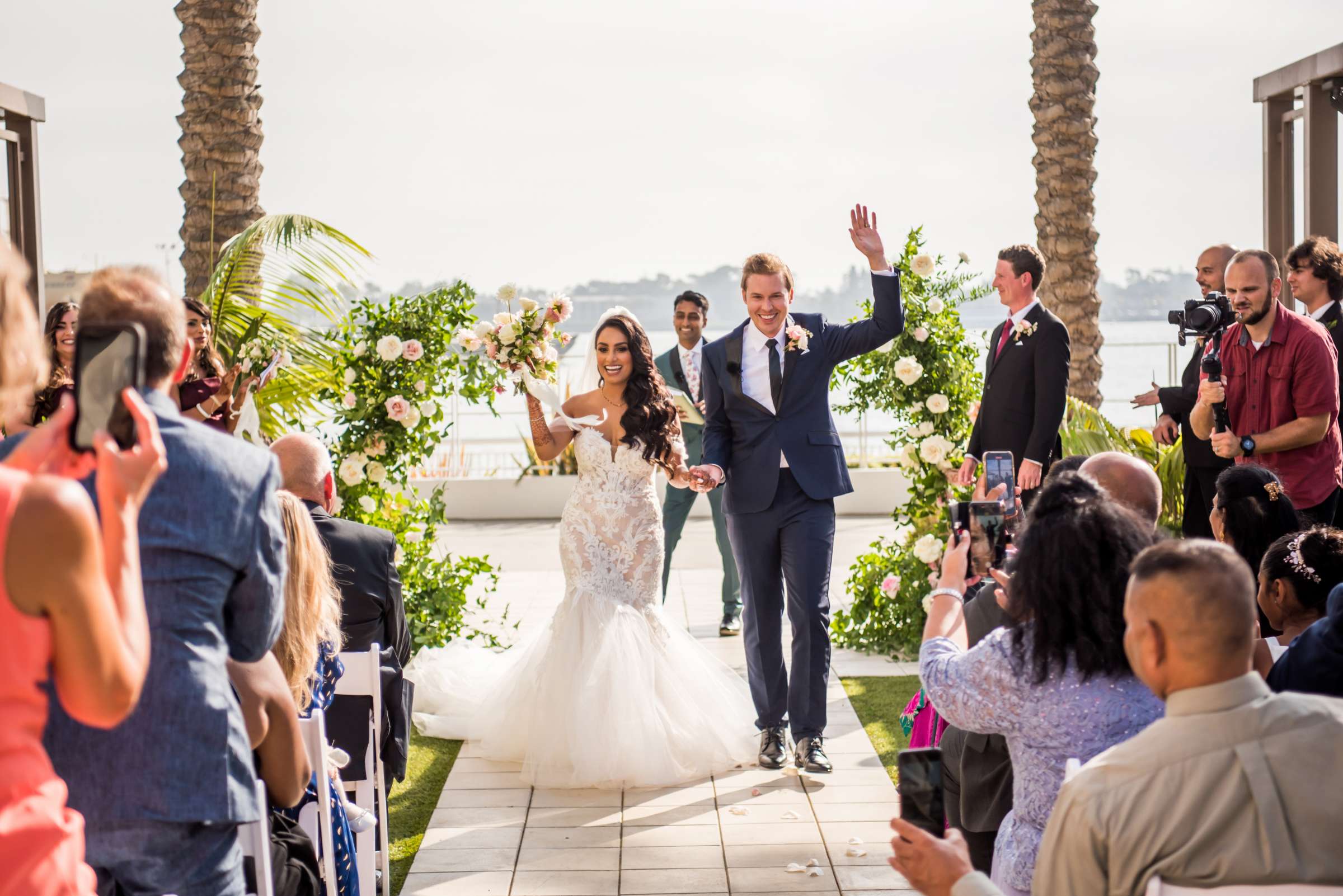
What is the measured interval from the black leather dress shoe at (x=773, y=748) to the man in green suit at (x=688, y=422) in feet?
9.18

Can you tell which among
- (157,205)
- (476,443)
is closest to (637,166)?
(476,443)

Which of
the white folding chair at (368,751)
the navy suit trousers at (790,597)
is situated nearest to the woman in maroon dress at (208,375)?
the white folding chair at (368,751)

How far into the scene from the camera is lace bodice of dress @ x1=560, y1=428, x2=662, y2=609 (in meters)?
6.00

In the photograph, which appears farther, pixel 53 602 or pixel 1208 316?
pixel 1208 316

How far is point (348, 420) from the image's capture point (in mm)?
7086

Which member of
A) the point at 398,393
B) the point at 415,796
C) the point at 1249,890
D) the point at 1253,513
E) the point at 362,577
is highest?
the point at 398,393

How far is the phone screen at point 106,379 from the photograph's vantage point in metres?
1.81

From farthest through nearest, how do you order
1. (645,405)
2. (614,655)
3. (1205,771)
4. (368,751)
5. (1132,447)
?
(1132,447)
(645,405)
(614,655)
(368,751)
(1205,771)

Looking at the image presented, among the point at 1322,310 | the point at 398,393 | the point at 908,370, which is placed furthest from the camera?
the point at 908,370

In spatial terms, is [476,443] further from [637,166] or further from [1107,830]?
[637,166]

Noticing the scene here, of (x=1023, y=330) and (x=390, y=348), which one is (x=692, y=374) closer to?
(x=390, y=348)

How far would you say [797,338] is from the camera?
5527 millimetres

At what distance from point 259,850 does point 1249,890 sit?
6.12 ft

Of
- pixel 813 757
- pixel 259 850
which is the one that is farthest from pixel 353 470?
pixel 259 850
